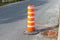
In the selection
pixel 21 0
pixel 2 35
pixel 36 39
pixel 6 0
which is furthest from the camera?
pixel 21 0

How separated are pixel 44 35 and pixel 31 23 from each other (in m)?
0.86

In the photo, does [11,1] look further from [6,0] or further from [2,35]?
[2,35]

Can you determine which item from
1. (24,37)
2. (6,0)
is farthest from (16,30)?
(6,0)

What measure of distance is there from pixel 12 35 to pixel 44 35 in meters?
1.39

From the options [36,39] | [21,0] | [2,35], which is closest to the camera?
[36,39]

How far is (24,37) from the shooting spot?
31.4 feet

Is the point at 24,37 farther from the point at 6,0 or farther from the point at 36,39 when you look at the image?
the point at 6,0

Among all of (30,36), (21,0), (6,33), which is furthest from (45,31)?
(21,0)

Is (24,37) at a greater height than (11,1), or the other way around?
(24,37)

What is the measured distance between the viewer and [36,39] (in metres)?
9.20

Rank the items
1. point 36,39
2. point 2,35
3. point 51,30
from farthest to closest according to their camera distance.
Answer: point 51,30 < point 2,35 < point 36,39

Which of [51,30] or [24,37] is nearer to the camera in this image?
[24,37]

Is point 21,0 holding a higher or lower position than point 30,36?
lower

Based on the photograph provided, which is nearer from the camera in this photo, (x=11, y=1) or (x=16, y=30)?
(x=16, y=30)
